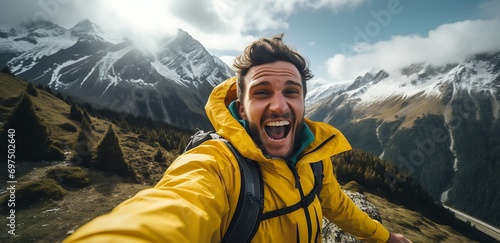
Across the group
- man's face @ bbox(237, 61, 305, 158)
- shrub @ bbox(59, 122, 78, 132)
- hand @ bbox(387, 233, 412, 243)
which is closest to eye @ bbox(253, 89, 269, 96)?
man's face @ bbox(237, 61, 305, 158)

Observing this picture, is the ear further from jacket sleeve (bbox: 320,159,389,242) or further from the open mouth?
jacket sleeve (bbox: 320,159,389,242)

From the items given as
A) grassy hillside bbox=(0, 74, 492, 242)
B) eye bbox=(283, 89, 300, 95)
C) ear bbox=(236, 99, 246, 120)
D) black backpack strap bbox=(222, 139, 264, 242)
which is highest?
eye bbox=(283, 89, 300, 95)

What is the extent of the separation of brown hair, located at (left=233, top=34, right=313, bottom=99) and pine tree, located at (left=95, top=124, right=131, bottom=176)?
58.9 ft

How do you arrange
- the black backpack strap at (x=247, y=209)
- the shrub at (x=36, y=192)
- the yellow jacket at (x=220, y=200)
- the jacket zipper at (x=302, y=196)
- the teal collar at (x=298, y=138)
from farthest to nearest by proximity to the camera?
the shrub at (x=36, y=192)
the teal collar at (x=298, y=138)
the jacket zipper at (x=302, y=196)
the black backpack strap at (x=247, y=209)
the yellow jacket at (x=220, y=200)

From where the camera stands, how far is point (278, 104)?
10.00ft

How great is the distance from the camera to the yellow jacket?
1.37 meters

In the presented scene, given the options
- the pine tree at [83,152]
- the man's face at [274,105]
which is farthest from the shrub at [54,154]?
the man's face at [274,105]

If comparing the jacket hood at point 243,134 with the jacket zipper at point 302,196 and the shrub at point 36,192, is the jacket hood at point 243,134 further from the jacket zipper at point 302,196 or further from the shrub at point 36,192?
the shrub at point 36,192

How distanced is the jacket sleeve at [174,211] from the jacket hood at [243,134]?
0.41 m

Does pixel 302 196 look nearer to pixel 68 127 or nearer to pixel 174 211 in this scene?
pixel 174 211

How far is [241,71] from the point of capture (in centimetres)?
361

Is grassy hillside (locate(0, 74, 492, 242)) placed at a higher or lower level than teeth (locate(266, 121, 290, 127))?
lower

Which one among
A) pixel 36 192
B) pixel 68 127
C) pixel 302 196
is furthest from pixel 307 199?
pixel 68 127

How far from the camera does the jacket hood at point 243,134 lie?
2.50m
